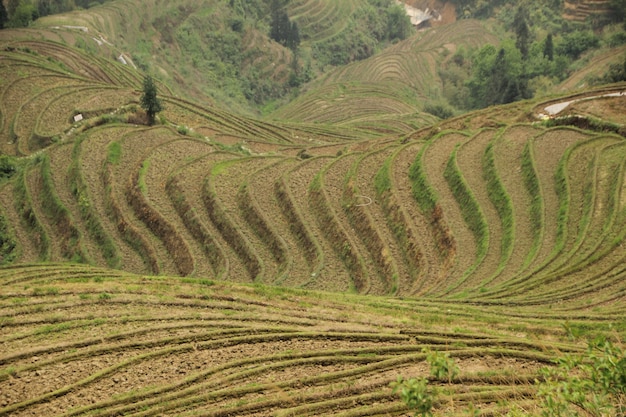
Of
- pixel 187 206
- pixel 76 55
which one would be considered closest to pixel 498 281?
pixel 187 206

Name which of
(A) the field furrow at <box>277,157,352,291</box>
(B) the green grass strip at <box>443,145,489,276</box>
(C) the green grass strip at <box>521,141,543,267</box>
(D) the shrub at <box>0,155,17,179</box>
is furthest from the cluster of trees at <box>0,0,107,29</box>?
(C) the green grass strip at <box>521,141,543,267</box>

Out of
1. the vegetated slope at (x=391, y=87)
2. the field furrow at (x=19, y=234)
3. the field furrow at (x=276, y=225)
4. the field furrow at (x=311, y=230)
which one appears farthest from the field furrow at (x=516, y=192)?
the vegetated slope at (x=391, y=87)

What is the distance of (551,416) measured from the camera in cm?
1202

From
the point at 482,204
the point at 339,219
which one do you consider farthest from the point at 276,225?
the point at 482,204

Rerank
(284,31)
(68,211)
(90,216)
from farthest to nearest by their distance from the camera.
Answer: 1. (284,31)
2. (68,211)
3. (90,216)

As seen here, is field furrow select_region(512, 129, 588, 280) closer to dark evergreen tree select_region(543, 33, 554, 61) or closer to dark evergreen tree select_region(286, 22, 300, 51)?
dark evergreen tree select_region(543, 33, 554, 61)

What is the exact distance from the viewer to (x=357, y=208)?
1474 inches

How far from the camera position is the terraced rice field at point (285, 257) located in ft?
60.1

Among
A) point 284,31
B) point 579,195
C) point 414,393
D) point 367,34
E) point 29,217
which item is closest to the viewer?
point 414,393

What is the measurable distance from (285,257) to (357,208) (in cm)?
596

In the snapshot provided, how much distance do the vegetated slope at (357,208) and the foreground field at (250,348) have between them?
20.4ft

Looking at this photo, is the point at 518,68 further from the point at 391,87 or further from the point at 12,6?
the point at 12,6

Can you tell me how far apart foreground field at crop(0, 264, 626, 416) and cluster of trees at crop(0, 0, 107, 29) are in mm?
66893

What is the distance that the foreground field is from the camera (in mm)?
17109
